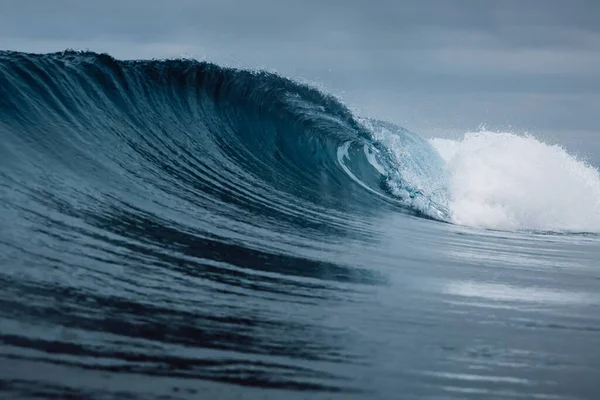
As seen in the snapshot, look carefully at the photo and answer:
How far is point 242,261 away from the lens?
5348 millimetres

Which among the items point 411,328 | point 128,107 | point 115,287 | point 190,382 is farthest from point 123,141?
point 190,382

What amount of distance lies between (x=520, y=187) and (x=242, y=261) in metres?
8.83

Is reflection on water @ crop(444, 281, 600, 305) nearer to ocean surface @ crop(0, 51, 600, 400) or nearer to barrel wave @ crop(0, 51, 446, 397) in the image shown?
ocean surface @ crop(0, 51, 600, 400)

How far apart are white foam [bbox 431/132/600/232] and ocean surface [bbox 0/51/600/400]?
0.09 meters

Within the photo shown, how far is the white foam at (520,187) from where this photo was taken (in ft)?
37.6

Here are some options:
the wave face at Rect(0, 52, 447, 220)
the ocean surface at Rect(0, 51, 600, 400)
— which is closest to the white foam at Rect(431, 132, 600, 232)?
the ocean surface at Rect(0, 51, 600, 400)

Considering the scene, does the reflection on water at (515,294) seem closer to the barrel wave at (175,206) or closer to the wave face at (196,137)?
the barrel wave at (175,206)

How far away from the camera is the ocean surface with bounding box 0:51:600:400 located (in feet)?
10.6

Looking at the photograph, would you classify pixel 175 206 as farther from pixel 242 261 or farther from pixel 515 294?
pixel 515 294

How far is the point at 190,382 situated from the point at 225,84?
31.2ft

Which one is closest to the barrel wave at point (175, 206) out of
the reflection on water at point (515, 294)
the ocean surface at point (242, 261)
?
the ocean surface at point (242, 261)

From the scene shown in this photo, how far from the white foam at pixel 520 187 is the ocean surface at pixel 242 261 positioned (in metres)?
0.09

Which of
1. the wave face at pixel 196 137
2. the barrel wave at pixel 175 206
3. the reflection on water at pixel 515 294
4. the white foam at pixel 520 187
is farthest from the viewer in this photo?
the white foam at pixel 520 187

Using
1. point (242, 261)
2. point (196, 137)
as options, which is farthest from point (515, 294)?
point (196, 137)
